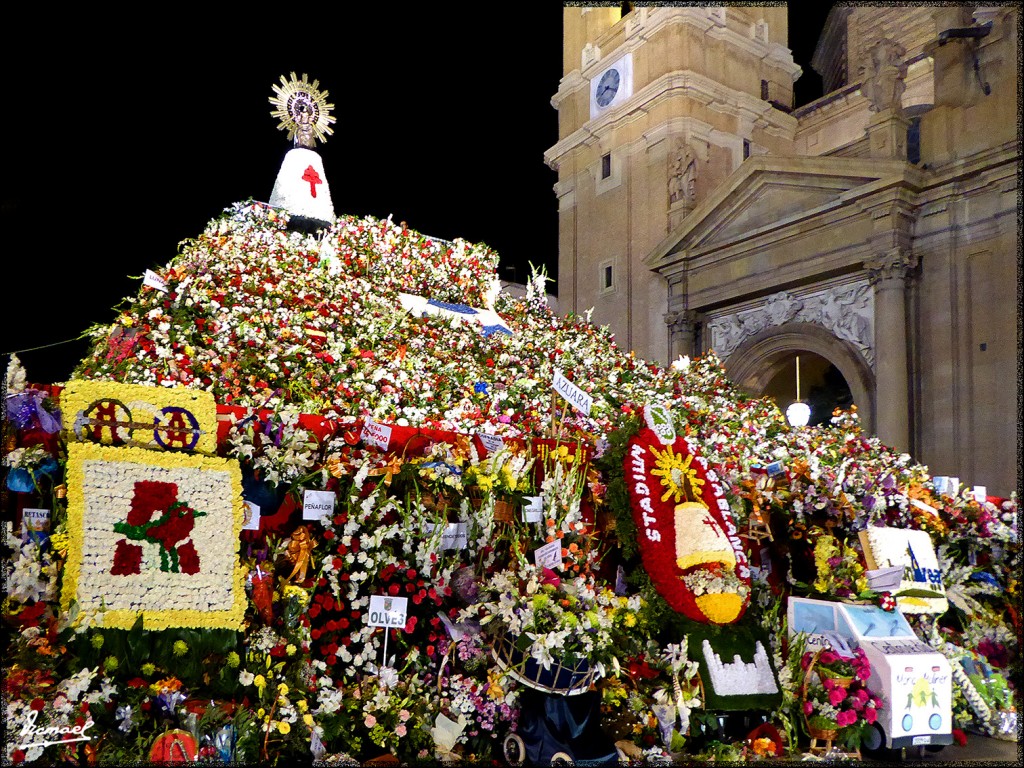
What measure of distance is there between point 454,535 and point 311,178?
9992 mm

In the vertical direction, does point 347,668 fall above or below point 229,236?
below

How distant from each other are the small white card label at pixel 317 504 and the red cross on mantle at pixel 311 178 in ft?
31.9

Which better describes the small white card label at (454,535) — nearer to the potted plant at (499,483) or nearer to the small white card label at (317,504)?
the potted plant at (499,483)

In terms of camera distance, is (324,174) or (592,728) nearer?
(592,728)

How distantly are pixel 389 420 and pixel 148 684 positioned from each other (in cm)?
391

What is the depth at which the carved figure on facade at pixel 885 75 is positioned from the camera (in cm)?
1734

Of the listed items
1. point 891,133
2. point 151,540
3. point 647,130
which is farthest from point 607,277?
point 151,540

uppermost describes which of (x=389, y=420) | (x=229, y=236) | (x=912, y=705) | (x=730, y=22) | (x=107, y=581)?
(x=730, y=22)

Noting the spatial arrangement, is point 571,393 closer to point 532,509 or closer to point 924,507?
point 532,509

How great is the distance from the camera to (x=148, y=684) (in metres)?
4.38

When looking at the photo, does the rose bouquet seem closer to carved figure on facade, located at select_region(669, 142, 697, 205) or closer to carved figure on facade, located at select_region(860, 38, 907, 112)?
carved figure on facade, located at select_region(860, 38, 907, 112)

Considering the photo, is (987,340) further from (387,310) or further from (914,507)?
(387,310)

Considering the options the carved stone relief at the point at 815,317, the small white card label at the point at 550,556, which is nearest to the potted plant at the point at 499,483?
the small white card label at the point at 550,556

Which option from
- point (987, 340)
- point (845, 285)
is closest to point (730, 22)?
point (845, 285)
